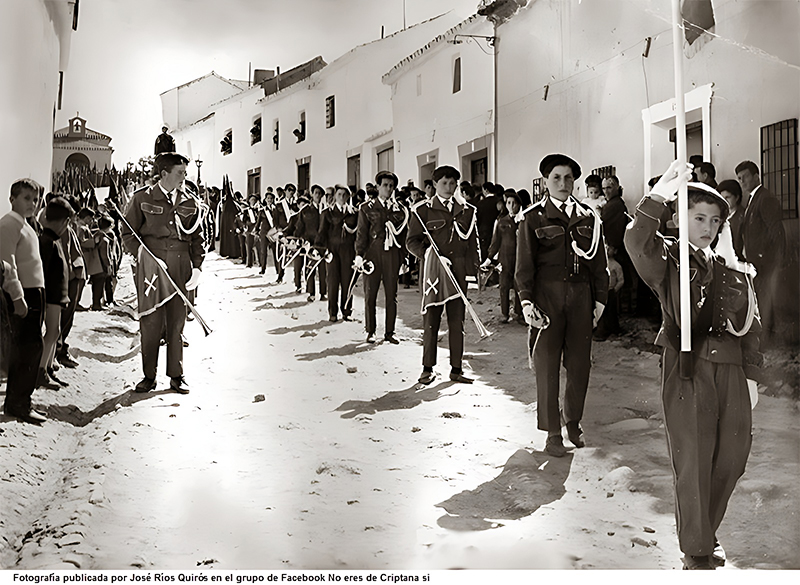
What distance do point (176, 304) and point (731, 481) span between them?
2.15 m

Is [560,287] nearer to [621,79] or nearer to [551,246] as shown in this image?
[551,246]

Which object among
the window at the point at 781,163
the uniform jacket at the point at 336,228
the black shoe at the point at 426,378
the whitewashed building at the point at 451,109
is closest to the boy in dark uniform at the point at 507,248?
the whitewashed building at the point at 451,109

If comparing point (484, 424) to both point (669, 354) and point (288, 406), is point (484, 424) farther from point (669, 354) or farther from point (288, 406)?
point (669, 354)

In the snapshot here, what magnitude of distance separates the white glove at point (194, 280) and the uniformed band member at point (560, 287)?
1313mm

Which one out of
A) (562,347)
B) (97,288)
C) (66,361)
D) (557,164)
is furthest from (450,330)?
(66,361)

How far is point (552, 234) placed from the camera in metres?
2.75

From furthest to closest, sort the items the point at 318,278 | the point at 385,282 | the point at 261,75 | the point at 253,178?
the point at 385,282
the point at 318,278
the point at 253,178
the point at 261,75

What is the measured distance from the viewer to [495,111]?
334 cm

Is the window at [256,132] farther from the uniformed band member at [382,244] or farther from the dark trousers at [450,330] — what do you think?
the dark trousers at [450,330]

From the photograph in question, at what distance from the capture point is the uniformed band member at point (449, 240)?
3531 mm

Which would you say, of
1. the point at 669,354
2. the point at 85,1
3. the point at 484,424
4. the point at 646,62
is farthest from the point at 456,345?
the point at 85,1

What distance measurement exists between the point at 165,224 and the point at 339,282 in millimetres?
1055

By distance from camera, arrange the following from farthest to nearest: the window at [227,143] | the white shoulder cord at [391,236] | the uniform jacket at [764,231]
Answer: the white shoulder cord at [391,236] < the window at [227,143] < the uniform jacket at [764,231]

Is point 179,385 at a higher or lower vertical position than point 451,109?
lower
